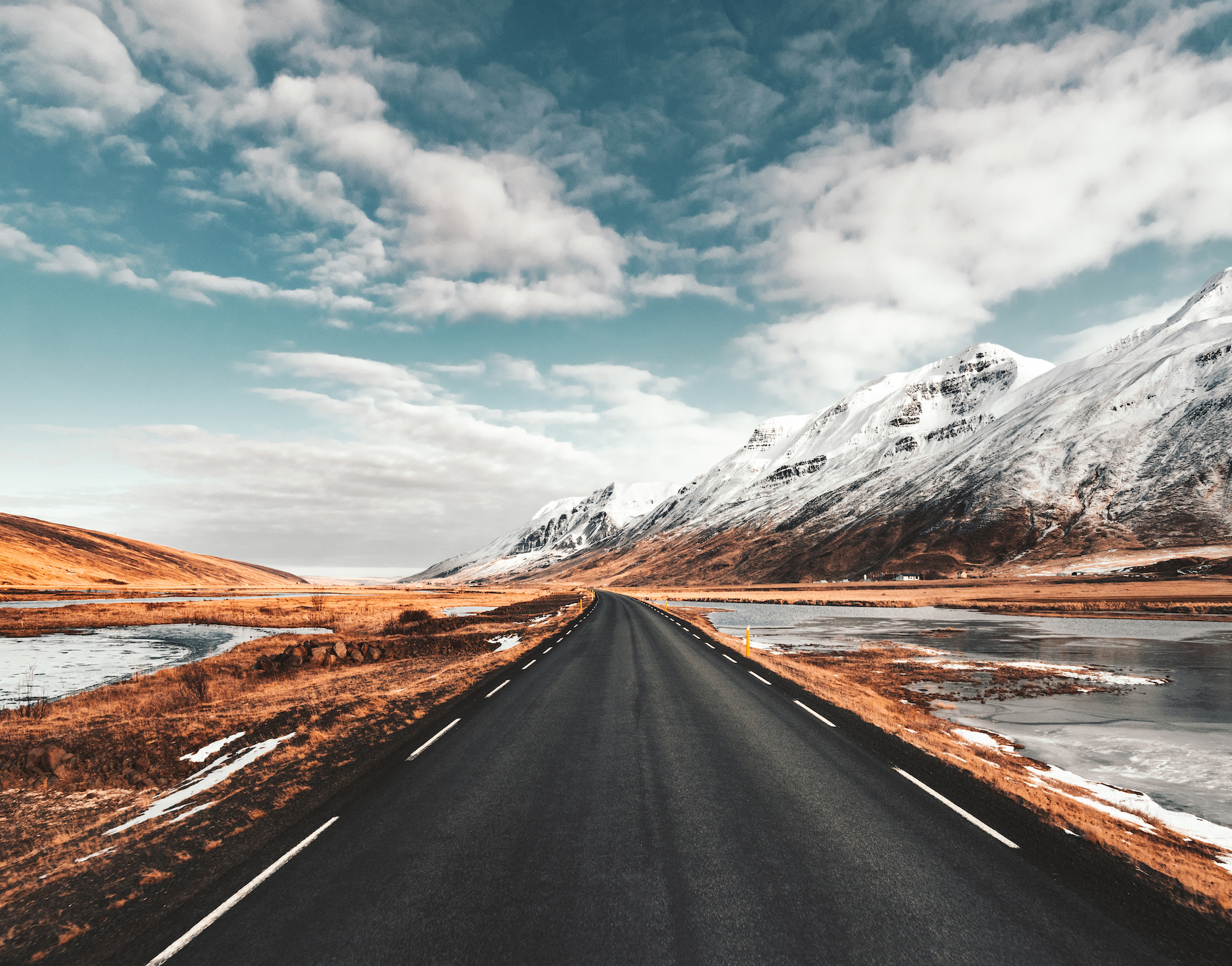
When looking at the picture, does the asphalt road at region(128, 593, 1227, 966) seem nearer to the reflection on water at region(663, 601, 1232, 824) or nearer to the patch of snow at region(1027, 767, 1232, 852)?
the patch of snow at region(1027, 767, 1232, 852)

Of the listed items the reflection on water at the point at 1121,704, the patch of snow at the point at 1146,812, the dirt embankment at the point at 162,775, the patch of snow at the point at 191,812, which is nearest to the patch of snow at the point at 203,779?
the dirt embankment at the point at 162,775

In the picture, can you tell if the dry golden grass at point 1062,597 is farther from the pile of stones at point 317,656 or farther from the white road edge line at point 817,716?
the pile of stones at point 317,656

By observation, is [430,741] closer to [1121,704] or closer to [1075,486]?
[1121,704]

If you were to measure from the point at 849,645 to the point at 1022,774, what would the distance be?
20.8 metres

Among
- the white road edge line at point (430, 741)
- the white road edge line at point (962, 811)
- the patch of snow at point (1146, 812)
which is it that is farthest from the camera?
the white road edge line at point (430, 741)

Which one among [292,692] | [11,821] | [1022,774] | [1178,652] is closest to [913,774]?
[1022,774]

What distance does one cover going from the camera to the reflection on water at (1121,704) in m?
9.98

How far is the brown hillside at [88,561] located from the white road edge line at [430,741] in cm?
11685

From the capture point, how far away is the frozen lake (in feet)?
60.0

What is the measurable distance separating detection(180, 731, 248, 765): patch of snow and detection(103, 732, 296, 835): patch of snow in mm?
374

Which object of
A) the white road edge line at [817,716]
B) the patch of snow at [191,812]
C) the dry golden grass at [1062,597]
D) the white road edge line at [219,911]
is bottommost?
the dry golden grass at [1062,597]

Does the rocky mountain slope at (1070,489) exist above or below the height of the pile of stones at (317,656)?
above

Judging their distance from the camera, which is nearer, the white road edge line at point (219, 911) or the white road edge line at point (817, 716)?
the white road edge line at point (219, 911)

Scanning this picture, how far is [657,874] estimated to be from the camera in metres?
5.55
